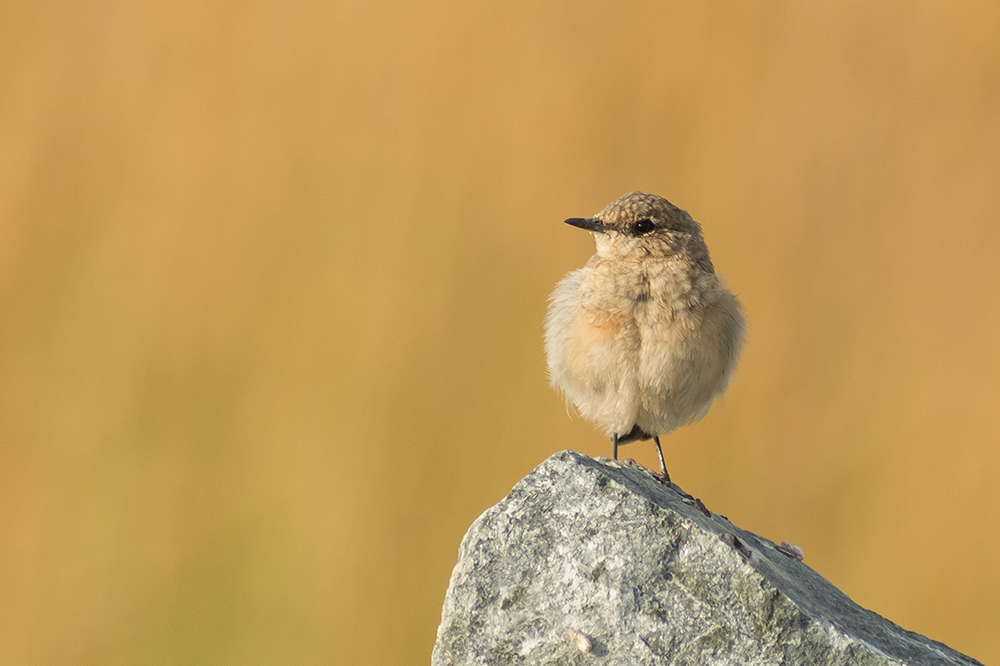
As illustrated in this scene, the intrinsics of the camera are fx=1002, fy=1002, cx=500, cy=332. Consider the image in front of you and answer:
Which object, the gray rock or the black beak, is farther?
the black beak

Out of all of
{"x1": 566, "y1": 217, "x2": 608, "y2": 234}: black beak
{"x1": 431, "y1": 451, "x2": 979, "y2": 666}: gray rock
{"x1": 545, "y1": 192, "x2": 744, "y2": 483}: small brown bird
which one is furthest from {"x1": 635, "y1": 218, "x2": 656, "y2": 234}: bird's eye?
{"x1": 431, "y1": 451, "x2": 979, "y2": 666}: gray rock

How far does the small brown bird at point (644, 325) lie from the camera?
13.0 ft

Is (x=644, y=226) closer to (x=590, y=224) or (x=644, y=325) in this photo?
(x=590, y=224)

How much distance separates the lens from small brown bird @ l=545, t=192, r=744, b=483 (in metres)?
3.95

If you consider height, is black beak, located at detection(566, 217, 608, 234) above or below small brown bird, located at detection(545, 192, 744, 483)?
above

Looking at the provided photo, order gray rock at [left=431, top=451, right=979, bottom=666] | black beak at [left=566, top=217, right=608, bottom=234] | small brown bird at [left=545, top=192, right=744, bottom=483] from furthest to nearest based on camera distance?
black beak at [left=566, top=217, right=608, bottom=234]
small brown bird at [left=545, top=192, right=744, bottom=483]
gray rock at [left=431, top=451, right=979, bottom=666]

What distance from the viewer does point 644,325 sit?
3.95 meters

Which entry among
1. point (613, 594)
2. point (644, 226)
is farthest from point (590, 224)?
point (613, 594)

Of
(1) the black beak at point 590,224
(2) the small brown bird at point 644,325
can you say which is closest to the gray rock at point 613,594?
(2) the small brown bird at point 644,325

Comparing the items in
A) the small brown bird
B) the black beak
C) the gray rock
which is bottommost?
the gray rock

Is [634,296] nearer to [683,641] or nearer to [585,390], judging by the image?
[585,390]

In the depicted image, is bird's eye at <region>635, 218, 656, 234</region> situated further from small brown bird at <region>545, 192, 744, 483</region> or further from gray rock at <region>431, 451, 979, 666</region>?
gray rock at <region>431, 451, 979, 666</region>

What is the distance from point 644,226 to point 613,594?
2037mm

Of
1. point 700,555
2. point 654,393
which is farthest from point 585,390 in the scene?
point 700,555
